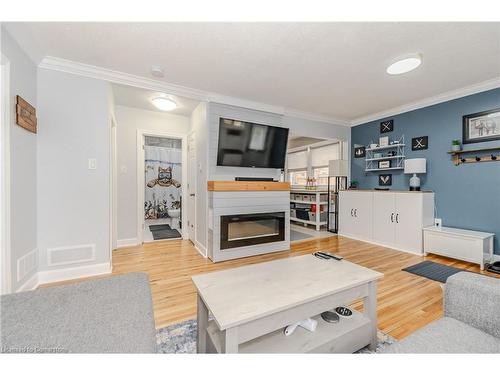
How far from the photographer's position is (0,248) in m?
1.71

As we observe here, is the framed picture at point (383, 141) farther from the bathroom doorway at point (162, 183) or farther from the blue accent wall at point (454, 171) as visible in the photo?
the bathroom doorway at point (162, 183)

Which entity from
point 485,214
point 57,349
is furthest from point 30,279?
point 485,214

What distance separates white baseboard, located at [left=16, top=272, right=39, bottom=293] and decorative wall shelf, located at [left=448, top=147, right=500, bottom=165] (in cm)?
541

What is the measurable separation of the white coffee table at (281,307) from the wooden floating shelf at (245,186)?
163 cm

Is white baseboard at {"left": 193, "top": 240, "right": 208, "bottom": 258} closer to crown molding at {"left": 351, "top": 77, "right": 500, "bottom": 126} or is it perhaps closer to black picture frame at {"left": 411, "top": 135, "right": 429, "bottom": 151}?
black picture frame at {"left": 411, "top": 135, "right": 429, "bottom": 151}

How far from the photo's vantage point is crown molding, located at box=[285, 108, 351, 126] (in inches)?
160

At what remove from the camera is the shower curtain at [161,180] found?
18.4 ft

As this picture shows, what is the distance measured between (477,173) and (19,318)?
4664 mm

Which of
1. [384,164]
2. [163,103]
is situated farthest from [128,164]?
[384,164]

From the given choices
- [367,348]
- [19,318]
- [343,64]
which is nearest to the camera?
[19,318]

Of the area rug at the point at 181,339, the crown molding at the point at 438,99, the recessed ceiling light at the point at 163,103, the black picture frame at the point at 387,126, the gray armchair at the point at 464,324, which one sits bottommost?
the area rug at the point at 181,339

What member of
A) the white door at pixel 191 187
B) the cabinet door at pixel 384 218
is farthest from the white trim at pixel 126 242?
the cabinet door at pixel 384 218

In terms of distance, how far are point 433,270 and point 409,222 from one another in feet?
2.94
